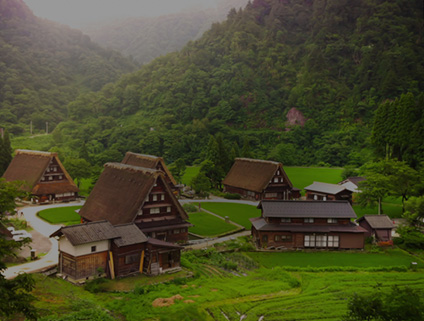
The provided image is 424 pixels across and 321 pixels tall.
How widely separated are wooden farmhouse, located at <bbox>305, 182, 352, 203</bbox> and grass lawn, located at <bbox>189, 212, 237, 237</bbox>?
15006mm

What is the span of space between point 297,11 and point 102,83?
6728cm

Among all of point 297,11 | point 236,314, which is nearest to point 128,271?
point 236,314

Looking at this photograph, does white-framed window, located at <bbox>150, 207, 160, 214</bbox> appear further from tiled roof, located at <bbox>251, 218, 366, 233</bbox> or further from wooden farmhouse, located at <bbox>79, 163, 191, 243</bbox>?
tiled roof, located at <bbox>251, 218, 366, 233</bbox>

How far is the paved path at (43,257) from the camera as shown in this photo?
28375 millimetres

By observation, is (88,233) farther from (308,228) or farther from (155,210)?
(308,228)

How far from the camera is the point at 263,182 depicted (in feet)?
182

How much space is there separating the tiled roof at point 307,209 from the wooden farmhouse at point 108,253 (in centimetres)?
1131

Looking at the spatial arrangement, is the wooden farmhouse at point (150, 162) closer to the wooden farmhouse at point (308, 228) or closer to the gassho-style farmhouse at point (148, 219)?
the gassho-style farmhouse at point (148, 219)

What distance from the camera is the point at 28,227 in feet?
131

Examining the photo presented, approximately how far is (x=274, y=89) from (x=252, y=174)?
54.0m

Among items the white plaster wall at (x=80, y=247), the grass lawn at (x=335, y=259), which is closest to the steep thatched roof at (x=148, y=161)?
the grass lawn at (x=335, y=259)

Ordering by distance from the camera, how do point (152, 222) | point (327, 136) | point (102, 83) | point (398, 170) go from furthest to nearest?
point (102, 83), point (327, 136), point (398, 170), point (152, 222)

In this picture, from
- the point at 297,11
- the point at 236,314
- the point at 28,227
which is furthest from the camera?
the point at 297,11

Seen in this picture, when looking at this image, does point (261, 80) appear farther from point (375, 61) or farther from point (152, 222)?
point (152, 222)
